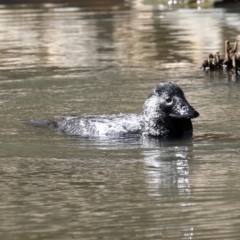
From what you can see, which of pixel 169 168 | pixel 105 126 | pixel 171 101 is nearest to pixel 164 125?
pixel 171 101

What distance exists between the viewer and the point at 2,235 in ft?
23.7

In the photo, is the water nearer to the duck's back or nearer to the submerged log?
the duck's back

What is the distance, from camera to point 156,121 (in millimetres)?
11086

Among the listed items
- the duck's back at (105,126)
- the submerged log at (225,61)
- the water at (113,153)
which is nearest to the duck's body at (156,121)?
the duck's back at (105,126)

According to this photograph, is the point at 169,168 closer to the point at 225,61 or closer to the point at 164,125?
the point at 164,125

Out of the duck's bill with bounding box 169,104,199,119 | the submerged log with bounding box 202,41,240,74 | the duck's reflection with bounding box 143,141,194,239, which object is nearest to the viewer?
the duck's reflection with bounding box 143,141,194,239

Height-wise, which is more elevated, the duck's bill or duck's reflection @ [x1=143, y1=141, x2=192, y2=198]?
the duck's bill

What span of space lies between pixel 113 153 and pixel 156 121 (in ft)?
3.29

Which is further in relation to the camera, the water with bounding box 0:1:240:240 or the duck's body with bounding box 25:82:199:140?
the duck's body with bounding box 25:82:199:140

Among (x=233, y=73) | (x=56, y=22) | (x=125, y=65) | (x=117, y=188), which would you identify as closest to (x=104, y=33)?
(x=56, y=22)

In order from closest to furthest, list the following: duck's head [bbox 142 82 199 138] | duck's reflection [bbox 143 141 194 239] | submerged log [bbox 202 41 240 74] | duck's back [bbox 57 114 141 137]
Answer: duck's reflection [bbox 143 141 194 239] → duck's head [bbox 142 82 199 138] → duck's back [bbox 57 114 141 137] → submerged log [bbox 202 41 240 74]

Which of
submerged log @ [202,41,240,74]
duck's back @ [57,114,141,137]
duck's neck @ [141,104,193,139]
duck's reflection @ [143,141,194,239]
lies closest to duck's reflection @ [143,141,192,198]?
duck's reflection @ [143,141,194,239]

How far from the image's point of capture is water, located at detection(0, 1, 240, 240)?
7496mm

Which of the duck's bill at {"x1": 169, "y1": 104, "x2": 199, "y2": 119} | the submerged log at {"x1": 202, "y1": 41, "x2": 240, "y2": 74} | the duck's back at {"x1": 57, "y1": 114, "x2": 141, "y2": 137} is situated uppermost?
the duck's bill at {"x1": 169, "y1": 104, "x2": 199, "y2": 119}
